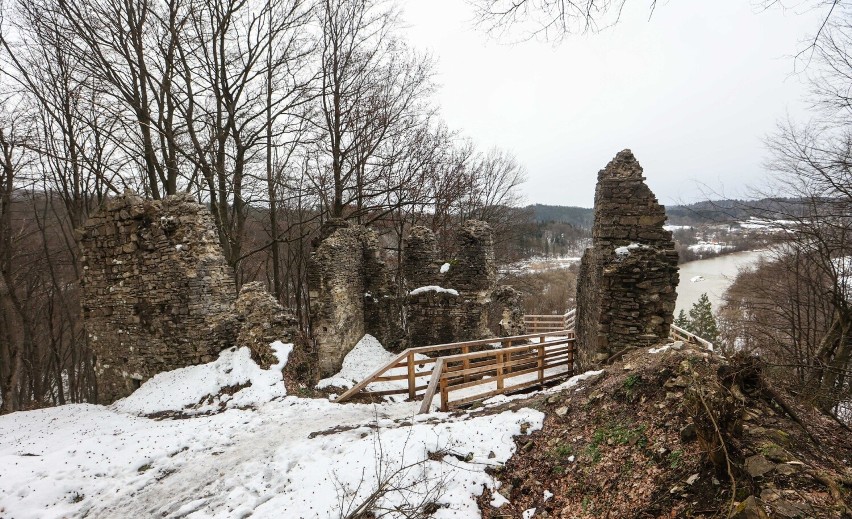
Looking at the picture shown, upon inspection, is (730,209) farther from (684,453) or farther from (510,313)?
(684,453)

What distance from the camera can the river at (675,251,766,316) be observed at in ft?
131

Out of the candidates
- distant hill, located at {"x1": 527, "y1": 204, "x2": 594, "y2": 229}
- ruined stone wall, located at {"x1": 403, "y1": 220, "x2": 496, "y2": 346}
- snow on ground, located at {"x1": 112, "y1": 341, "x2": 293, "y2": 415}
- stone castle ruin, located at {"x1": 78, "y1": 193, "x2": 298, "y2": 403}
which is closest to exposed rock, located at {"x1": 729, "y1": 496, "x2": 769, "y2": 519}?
snow on ground, located at {"x1": 112, "y1": 341, "x2": 293, "y2": 415}

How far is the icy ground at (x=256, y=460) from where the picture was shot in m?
4.05

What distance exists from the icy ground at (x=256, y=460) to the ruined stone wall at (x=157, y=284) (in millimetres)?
1708

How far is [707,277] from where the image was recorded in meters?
39.1

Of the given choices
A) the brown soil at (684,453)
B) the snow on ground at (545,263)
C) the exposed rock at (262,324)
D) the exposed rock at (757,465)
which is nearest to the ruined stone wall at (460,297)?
the exposed rock at (262,324)

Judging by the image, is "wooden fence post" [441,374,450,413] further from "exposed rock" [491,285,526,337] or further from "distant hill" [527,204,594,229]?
"distant hill" [527,204,594,229]

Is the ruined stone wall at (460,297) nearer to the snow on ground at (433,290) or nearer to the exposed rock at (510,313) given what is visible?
the snow on ground at (433,290)

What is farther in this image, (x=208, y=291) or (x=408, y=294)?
(x=408, y=294)

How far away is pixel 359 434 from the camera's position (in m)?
5.40

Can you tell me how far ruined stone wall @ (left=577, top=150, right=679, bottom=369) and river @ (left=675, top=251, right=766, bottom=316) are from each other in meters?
37.1

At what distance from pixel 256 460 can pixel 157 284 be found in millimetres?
5491

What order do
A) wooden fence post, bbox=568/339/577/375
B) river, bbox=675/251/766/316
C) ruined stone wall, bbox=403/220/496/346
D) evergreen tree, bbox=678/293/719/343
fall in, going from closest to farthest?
wooden fence post, bbox=568/339/577/375 → ruined stone wall, bbox=403/220/496/346 → evergreen tree, bbox=678/293/719/343 → river, bbox=675/251/766/316

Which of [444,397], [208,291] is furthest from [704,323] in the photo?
[208,291]
